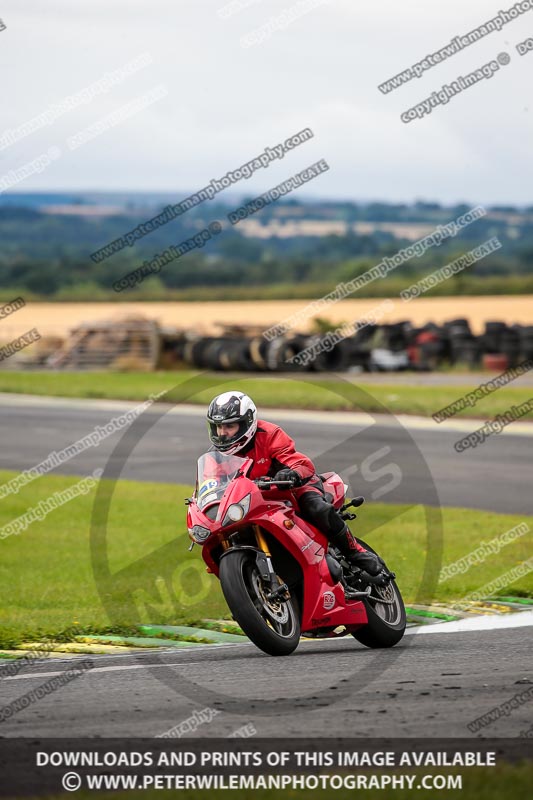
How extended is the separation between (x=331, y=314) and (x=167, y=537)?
55.7 m

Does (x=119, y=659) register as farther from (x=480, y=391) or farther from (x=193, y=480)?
(x=480, y=391)

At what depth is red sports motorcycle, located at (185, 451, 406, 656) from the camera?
8.02 meters

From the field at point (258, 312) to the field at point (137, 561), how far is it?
41673 mm

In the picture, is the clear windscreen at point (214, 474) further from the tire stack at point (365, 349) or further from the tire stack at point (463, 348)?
the tire stack at point (463, 348)

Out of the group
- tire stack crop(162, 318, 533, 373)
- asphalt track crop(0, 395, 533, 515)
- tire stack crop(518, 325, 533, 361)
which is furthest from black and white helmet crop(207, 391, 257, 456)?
tire stack crop(518, 325, 533, 361)

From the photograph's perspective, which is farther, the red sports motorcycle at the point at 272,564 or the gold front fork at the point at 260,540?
the gold front fork at the point at 260,540

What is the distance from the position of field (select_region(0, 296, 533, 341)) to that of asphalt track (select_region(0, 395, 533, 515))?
2969cm

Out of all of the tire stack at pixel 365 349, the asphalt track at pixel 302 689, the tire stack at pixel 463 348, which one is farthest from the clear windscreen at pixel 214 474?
the tire stack at pixel 463 348

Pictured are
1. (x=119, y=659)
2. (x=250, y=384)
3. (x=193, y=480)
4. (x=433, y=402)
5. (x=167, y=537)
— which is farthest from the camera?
(x=250, y=384)

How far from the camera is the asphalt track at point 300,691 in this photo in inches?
257

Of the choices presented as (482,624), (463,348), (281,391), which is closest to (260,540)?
(482,624)

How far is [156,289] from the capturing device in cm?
10438

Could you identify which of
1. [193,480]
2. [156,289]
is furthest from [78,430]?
[156,289]

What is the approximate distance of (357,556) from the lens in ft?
29.5
